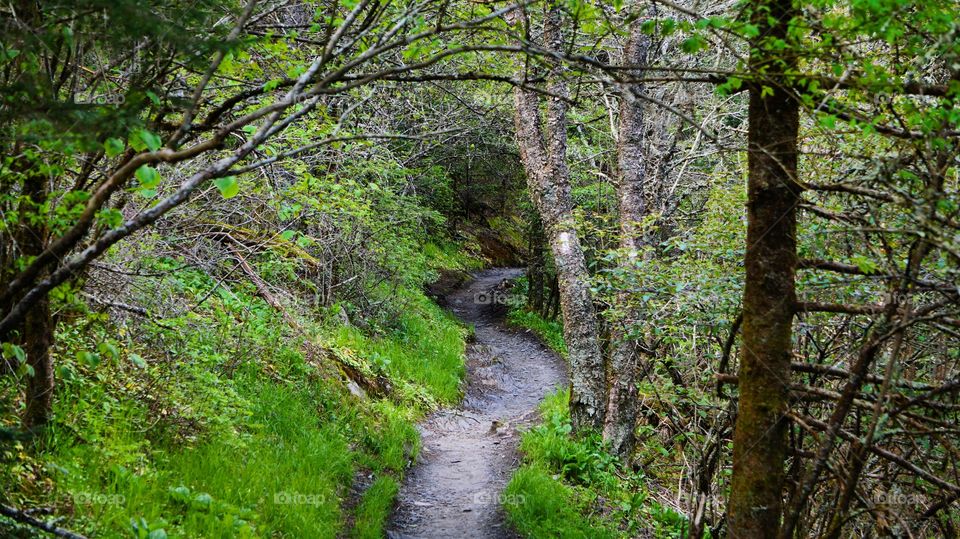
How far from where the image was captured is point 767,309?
3055mm

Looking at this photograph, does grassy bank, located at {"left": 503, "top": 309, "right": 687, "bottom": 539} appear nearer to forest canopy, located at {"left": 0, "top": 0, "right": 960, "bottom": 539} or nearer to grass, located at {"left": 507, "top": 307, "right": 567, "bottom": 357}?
forest canopy, located at {"left": 0, "top": 0, "right": 960, "bottom": 539}

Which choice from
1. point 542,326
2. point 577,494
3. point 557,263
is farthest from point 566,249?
point 542,326

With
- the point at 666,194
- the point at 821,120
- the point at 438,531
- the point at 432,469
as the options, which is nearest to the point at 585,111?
the point at 666,194

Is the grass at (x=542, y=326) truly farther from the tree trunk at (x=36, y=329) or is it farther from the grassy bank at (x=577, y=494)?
the tree trunk at (x=36, y=329)

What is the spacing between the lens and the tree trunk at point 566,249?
8.43 m

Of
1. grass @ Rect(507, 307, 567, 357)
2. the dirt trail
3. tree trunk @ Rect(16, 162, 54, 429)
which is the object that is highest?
tree trunk @ Rect(16, 162, 54, 429)

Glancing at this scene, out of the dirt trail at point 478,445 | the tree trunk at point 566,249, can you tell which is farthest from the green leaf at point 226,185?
the tree trunk at point 566,249

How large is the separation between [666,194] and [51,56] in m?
8.27

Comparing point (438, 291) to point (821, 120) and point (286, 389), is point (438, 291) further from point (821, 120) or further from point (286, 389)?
point (821, 120)

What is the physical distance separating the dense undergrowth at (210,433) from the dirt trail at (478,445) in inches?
15.7

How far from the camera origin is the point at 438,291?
2158 cm

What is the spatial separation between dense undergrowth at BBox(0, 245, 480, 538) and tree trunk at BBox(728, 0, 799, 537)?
11.0 ft

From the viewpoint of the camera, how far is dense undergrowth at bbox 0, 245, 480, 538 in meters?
3.90

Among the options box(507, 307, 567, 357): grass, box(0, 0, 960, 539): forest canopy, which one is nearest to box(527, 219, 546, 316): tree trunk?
box(507, 307, 567, 357): grass
